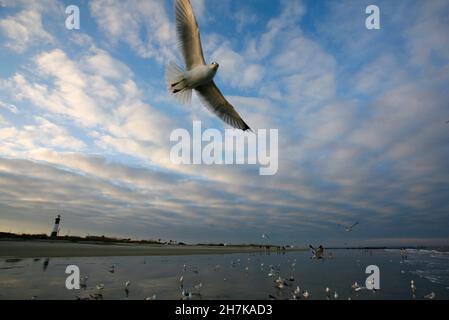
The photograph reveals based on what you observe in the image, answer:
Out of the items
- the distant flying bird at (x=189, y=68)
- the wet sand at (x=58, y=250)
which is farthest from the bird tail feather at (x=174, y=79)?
the wet sand at (x=58, y=250)

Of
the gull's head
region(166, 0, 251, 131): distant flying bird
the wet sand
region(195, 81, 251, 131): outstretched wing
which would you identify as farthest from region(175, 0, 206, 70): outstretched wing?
the wet sand

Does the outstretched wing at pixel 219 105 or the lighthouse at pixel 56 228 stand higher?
the outstretched wing at pixel 219 105

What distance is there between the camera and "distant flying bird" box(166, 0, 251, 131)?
9.70m

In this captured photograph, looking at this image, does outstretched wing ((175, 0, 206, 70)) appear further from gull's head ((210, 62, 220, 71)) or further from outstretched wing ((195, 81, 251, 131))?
outstretched wing ((195, 81, 251, 131))

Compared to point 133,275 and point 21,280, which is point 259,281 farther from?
point 21,280

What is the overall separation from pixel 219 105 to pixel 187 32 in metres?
2.75

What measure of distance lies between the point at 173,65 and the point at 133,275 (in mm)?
8982

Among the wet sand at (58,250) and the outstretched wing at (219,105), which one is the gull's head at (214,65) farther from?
the wet sand at (58,250)

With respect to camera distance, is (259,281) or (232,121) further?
(259,281)

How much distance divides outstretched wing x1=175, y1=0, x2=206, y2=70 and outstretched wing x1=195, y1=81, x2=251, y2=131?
1.26 metres

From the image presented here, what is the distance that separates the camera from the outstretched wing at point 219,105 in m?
11.1

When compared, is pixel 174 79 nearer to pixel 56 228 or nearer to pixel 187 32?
pixel 187 32
